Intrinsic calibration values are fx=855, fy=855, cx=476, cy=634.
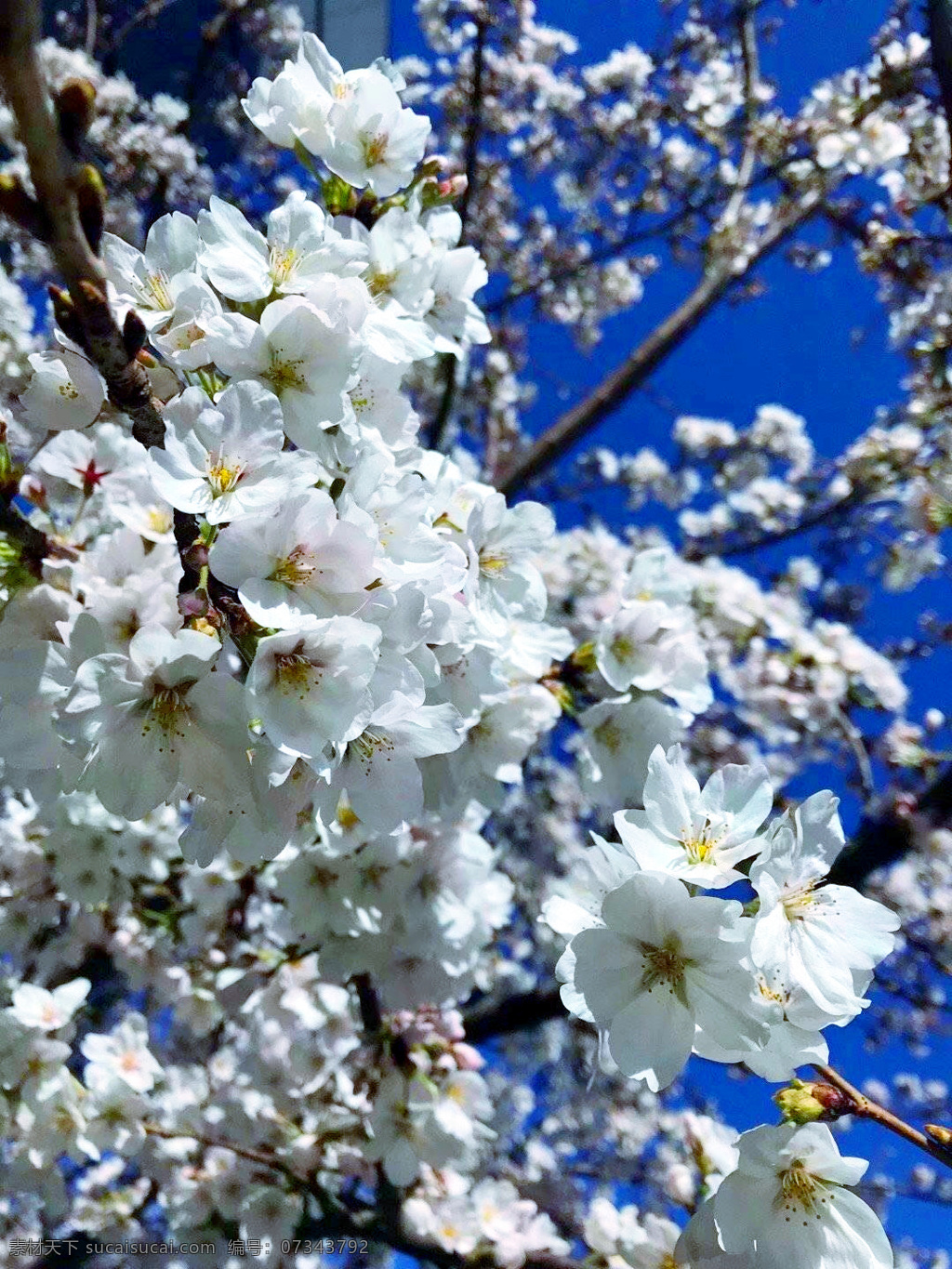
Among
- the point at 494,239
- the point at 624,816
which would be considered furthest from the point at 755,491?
the point at 624,816

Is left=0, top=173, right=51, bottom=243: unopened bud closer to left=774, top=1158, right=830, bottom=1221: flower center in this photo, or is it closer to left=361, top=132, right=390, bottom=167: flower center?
left=361, top=132, right=390, bottom=167: flower center

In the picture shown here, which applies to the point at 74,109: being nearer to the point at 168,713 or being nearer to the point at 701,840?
the point at 168,713

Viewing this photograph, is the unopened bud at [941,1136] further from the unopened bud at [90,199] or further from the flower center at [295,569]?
the unopened bud at [90,199]

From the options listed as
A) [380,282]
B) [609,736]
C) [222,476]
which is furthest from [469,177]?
[222,476]

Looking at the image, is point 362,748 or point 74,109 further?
point 362,748

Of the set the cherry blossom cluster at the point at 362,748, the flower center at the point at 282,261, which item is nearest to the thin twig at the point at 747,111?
the cherry blossom cluster at the point at 362,748

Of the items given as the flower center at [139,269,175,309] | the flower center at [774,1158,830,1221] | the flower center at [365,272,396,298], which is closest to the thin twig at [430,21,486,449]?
the flower center at [365,272,396,298]
